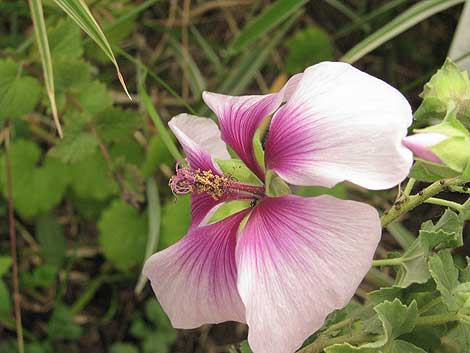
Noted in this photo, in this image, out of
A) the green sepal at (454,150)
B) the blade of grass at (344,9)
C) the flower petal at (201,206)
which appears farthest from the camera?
the blade of grass at (344,9)

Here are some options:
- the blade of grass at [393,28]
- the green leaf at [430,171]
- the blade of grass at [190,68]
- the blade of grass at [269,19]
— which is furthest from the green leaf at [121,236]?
the green leaf at [430,171]

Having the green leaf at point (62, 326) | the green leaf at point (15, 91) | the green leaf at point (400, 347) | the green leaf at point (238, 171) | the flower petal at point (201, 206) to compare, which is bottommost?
the green leaf at point (62, 326)

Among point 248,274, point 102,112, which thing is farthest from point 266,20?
point 248,274

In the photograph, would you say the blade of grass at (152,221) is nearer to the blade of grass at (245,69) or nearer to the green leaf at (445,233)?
the blade of grass at (245,69)

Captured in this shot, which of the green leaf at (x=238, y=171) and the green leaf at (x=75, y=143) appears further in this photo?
the green leaf at (x=75, y=143)

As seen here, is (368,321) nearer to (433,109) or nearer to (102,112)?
(433,109)

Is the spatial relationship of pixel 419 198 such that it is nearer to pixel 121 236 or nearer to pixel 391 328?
pixel 391 328

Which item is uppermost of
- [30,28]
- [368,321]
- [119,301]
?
[30,28]
